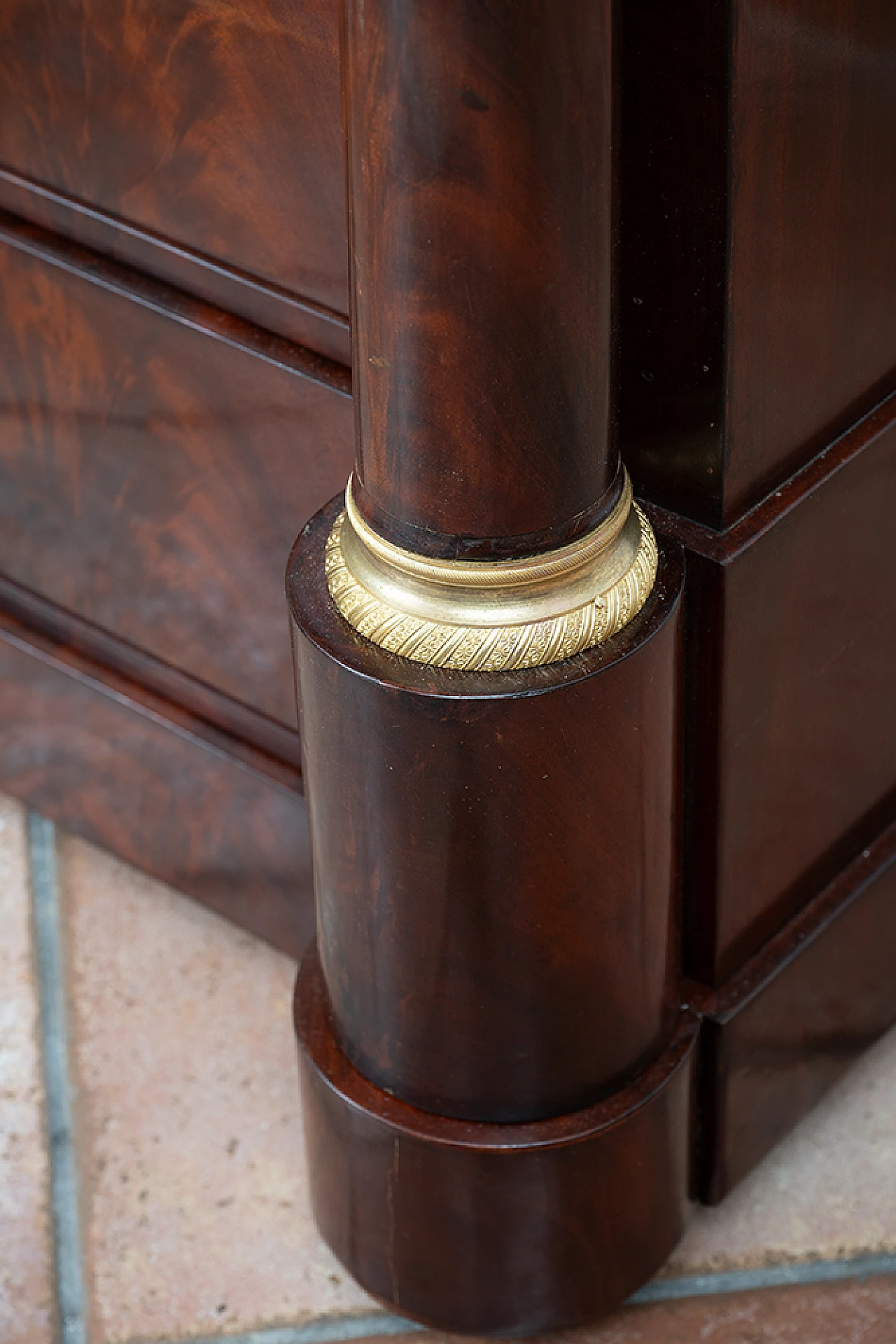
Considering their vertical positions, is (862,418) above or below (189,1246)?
above

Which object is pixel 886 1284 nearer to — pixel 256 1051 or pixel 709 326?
pixel 256 1051

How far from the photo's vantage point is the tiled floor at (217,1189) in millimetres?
1003

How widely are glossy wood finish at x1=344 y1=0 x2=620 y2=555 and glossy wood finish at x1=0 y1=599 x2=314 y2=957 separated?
44cm

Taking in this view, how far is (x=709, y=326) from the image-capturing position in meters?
0.72

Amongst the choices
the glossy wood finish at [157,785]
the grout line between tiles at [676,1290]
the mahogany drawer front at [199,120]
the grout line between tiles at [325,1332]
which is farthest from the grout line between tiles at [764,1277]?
the mahogany drawer front at [199,120]

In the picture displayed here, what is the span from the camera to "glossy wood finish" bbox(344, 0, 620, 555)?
59cm

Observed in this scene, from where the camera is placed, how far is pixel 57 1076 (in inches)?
44.9

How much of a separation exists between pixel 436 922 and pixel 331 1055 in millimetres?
159

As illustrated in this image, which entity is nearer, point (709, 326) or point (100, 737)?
point (709, 326)

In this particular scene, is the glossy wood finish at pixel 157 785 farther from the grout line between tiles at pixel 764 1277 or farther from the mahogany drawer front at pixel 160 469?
the grout line between tiles at pixel 764 1277

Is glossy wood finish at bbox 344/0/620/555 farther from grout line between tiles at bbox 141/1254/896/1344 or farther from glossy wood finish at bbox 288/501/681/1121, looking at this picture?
grout line between tiles at bbox 141/1254/896/1344

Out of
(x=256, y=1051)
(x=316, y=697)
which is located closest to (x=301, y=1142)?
(x=256, y=1051)

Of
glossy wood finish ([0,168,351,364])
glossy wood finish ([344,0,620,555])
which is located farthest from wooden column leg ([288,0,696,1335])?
glossy wood finish ([0,168,351,364])

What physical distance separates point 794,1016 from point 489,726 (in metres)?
0.37
